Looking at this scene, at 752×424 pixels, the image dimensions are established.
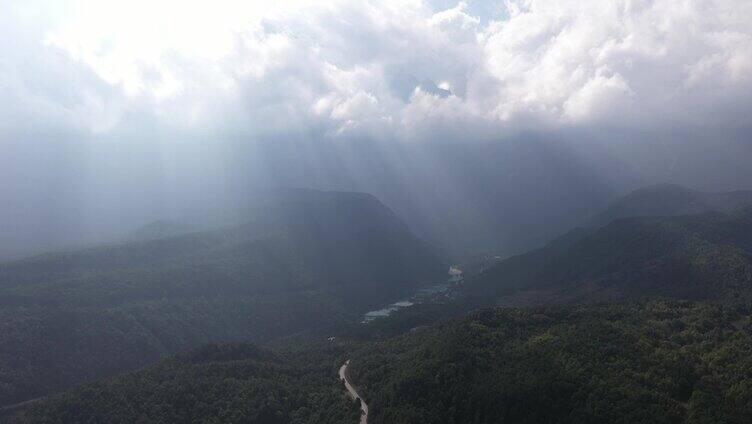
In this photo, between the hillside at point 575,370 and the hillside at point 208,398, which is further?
the hillside at point 208,398

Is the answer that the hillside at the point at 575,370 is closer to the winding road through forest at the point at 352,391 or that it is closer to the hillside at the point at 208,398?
the winding road through forest at the point at 352,391

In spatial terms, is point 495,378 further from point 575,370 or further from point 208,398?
point 208,398

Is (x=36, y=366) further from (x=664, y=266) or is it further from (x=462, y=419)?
(x=664, y=266)

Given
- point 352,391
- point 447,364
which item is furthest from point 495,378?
point 352,391

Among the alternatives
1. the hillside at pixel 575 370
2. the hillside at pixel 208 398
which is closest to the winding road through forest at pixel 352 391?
the hillside at pixel 575 370

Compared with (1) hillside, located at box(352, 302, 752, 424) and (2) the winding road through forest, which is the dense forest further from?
(2) the winding road through forest

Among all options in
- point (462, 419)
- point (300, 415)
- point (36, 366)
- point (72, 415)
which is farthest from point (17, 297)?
point (462, 419)
